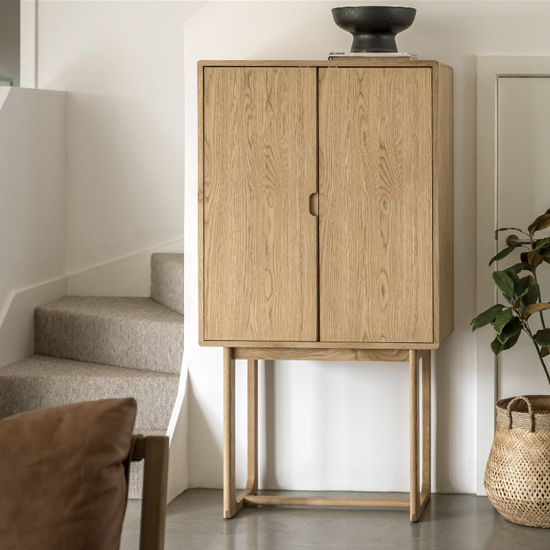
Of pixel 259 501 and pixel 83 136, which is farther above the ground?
pixel 83 136

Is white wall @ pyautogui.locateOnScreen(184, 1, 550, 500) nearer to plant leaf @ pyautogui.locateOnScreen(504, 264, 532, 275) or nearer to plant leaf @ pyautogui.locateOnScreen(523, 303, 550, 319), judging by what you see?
plant leaf @ pyautogui.locateOnScreen(504, 264, 532, 275)

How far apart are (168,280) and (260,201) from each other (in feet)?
4.36

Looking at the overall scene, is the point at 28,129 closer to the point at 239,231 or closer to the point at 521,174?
the point at 239,231

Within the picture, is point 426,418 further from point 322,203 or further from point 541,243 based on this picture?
point 322,203

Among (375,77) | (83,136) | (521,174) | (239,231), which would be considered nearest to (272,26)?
(375,77)

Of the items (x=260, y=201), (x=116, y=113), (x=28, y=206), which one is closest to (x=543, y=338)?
(x=260, y=201)

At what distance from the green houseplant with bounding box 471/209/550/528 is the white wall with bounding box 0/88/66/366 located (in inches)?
86.5

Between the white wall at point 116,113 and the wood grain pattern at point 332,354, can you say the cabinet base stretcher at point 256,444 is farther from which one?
the white wall at point 116,113

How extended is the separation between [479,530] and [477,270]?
107 cm

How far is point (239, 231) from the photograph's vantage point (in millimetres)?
2932

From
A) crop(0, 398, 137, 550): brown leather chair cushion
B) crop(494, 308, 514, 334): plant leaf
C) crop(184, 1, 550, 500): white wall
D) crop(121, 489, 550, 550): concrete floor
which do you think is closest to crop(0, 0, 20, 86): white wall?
crop(184, 1, 550, 500): white wall

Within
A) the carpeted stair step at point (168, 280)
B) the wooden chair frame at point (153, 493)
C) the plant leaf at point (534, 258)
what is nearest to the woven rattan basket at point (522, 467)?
the plant leaf at point (534, 258)

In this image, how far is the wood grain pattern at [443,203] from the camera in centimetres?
286

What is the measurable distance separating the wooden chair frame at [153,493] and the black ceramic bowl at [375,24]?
2143mm
